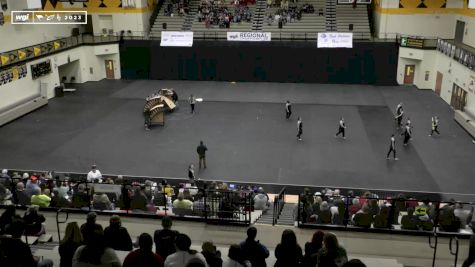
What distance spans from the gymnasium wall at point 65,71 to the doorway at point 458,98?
2419cm

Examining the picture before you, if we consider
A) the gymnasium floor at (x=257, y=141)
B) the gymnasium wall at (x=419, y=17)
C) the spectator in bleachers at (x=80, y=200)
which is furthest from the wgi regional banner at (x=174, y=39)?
the spectator in bleachers at (x=80, y=200)

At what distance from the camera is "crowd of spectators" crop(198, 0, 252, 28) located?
122 ft

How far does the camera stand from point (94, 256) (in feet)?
18.3

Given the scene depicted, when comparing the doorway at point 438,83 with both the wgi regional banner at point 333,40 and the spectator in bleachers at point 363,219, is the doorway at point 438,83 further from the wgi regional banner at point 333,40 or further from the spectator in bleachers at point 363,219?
the spectator in bleachers at point 363,219

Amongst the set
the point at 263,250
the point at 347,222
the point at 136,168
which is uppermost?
the point at 263,250

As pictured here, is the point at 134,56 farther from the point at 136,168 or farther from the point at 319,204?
the point at 319,204

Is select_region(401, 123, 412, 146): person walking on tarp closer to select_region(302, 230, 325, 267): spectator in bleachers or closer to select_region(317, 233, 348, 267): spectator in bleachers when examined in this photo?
select_region(302, 230, 325, 267): spectator in bleachers

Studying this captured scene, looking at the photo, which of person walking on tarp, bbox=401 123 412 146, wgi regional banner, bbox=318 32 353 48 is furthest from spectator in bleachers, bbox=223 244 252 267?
wgi regional banner, bbox=318 32 353 48

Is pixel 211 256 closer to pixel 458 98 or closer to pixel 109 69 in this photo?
pixel 458 98

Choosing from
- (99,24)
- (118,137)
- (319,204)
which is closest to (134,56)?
(99,24)

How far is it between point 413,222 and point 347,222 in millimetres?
1398

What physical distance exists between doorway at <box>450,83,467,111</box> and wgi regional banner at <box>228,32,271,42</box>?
1217 cm

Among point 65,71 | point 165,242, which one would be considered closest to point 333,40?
point 65,71

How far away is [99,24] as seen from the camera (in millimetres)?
37562
